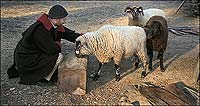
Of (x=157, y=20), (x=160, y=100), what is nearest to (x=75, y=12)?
(x=157, y=20)

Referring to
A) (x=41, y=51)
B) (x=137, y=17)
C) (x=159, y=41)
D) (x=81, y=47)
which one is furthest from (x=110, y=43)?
(x=137, y=17)

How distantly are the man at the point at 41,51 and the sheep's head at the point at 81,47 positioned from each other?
1.19 ft

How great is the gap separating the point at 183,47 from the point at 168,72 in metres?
2.11

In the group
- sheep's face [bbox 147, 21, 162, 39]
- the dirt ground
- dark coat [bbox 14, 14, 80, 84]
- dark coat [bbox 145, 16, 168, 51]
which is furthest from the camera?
dark coat [bbox 145, 16, 168, 51]

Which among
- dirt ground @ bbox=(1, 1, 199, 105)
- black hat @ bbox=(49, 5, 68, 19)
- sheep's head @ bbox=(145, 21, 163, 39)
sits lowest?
dirt ground @ bbox=(1, 1, 199, 105)

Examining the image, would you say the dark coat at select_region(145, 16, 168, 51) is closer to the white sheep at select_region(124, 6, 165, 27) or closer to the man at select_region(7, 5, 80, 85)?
the white sheep at select_region(124, 6, 165, 27)

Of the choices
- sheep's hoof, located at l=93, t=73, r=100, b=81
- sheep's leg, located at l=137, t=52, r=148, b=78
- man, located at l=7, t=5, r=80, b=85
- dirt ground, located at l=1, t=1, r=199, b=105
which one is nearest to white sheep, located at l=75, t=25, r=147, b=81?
sheep's leg, located at l=137, t=52, r=148, b=78

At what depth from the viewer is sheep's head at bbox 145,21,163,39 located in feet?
22.6

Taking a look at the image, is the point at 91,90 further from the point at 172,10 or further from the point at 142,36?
the point at 172,10

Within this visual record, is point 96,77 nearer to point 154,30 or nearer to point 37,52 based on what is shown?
point 37,52

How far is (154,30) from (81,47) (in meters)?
1.67

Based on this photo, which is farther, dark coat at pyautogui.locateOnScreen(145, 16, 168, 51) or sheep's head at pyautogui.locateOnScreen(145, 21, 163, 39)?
dark coat at pyautogui.locateOnScreen(145, 16, 168, 51)

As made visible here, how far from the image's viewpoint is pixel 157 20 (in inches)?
289

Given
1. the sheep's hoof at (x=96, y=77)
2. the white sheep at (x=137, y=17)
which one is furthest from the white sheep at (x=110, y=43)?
the white sheep at (x=137, y=17)
